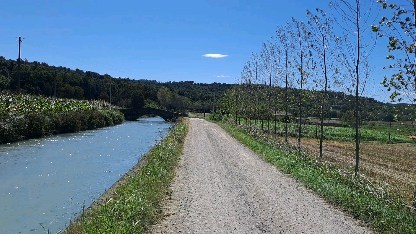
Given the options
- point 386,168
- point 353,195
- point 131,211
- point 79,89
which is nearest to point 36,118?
point 386,168

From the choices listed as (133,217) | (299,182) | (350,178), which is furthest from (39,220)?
(350,178)

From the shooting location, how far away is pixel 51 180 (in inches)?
794

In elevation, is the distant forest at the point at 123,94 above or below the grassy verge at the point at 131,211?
above

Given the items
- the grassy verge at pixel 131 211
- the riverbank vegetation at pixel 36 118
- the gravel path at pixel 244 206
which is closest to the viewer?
the grassy verge at pixel 131 211

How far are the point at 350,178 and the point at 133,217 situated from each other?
28.9ft

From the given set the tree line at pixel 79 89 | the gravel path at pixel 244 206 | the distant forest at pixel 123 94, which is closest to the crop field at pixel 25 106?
the distant forest at pixel 123 94

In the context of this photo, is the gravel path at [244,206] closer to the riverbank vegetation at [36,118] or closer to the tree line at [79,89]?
the riverbank vegetation at [36,118]

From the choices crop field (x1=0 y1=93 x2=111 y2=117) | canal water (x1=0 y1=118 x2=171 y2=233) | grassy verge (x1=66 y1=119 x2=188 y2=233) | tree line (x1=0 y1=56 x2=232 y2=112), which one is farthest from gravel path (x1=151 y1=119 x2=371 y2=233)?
tree line (x1=0 y1=56 x2=232 y2=112)

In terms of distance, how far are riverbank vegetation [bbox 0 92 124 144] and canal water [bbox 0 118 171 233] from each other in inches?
93.4

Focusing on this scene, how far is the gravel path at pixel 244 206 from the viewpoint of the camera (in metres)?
10.4

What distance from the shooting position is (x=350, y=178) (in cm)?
1605

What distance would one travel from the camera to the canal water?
1347 centimetres

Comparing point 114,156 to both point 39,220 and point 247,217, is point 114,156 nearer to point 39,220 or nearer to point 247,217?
point 39,220

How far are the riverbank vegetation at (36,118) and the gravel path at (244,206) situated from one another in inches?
875
